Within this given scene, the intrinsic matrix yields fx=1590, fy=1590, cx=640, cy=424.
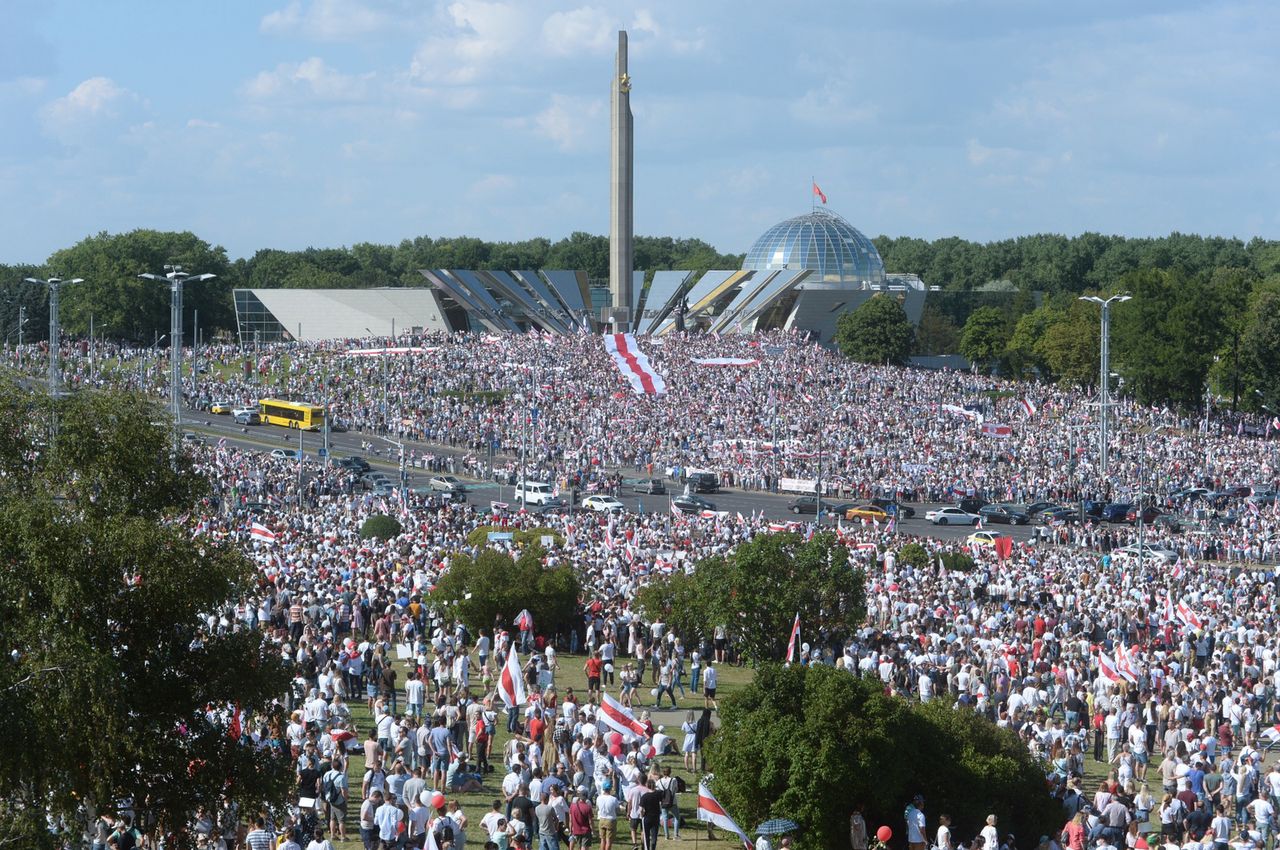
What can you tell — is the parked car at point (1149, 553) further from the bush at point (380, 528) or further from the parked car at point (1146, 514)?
the bush at point (380, 528)

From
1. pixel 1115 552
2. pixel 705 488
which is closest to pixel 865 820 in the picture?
pixel 1115 552

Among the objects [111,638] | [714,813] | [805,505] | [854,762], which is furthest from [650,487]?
[111,638]

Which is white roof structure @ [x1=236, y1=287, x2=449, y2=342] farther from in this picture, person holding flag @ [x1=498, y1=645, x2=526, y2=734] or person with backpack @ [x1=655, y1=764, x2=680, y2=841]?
person with backpack @ [x1=655, y1=764, x2=680, y2=841]

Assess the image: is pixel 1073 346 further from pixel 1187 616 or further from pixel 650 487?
pixel 1187 616

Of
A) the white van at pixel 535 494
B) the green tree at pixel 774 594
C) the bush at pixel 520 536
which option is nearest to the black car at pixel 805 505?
the white van at pixel 535 494

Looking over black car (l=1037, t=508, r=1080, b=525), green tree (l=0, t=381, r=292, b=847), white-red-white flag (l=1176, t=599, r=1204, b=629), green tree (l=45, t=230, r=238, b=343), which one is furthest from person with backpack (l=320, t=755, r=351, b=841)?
green tree (l=45, t=230, r=238, b=343)
